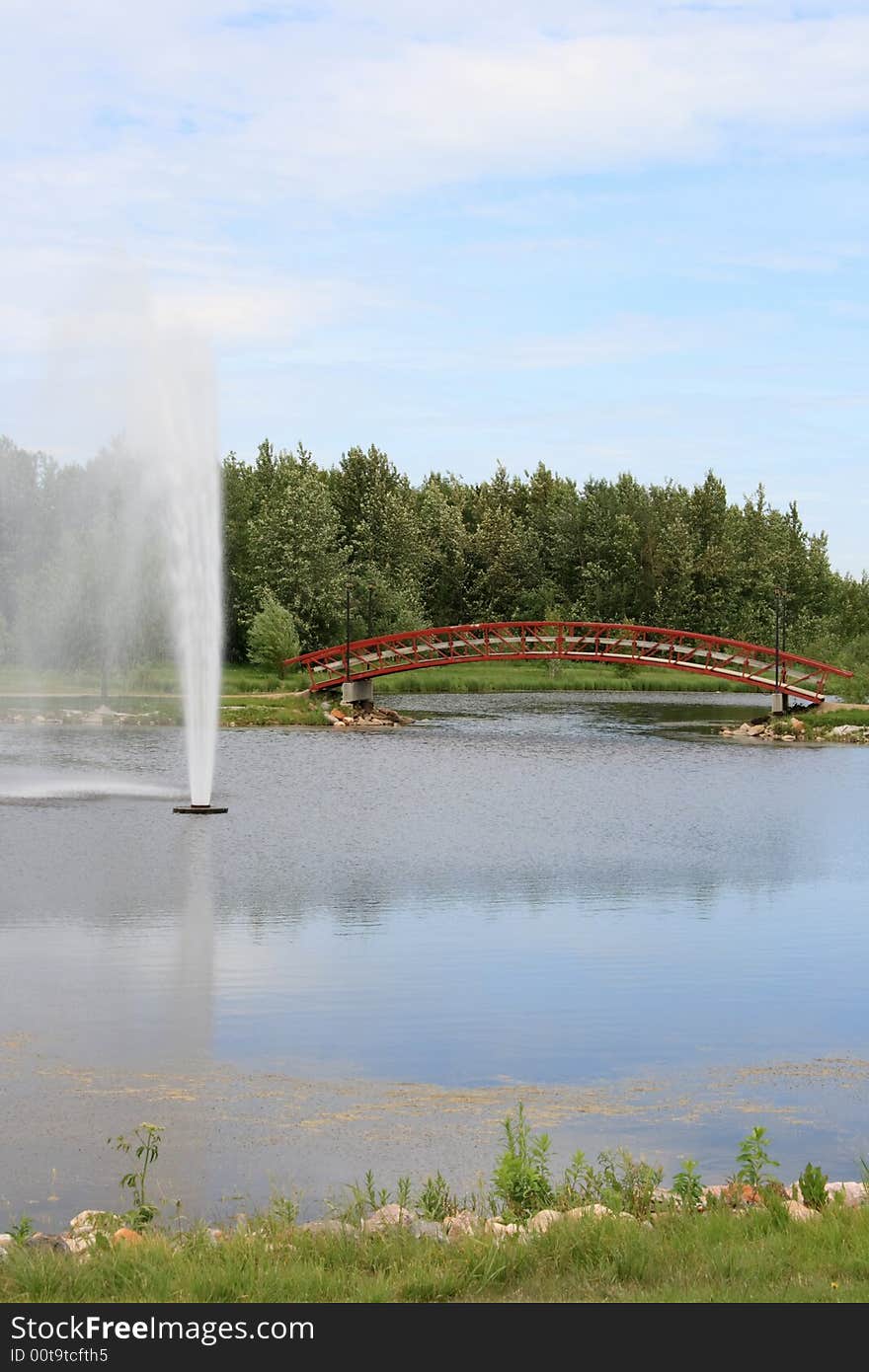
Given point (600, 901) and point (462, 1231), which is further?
point (600, 901)

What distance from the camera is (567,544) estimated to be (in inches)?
4230

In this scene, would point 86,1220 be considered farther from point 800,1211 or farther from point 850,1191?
point 850,1191

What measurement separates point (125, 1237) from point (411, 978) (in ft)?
30.0

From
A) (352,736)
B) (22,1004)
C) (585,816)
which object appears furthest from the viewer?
(352,736)

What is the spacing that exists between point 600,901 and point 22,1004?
33.6 ft

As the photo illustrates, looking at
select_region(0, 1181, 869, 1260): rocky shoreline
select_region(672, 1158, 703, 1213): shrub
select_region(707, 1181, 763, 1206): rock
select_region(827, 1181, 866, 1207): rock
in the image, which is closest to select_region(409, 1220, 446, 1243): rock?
select_region(0, 1181, 869, 1260): rocky shoreline

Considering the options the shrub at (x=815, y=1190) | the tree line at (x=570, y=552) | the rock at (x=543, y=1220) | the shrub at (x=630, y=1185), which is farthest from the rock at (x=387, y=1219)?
the tree line at (x=570, y=552)

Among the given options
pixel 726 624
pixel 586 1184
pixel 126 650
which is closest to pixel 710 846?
pixel 586 1184

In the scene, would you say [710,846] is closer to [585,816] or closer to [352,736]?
[585,816]

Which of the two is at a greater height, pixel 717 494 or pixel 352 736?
pixel 717 494

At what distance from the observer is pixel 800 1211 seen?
9.52 meters

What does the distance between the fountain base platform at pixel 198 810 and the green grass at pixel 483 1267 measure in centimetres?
2468

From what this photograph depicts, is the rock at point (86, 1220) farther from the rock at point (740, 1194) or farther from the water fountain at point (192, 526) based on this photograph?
the water fountain at point (192, 526)

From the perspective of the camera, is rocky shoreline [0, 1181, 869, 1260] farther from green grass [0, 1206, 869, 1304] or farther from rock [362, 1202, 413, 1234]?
green grass [0, 1206, 869, 1304]
